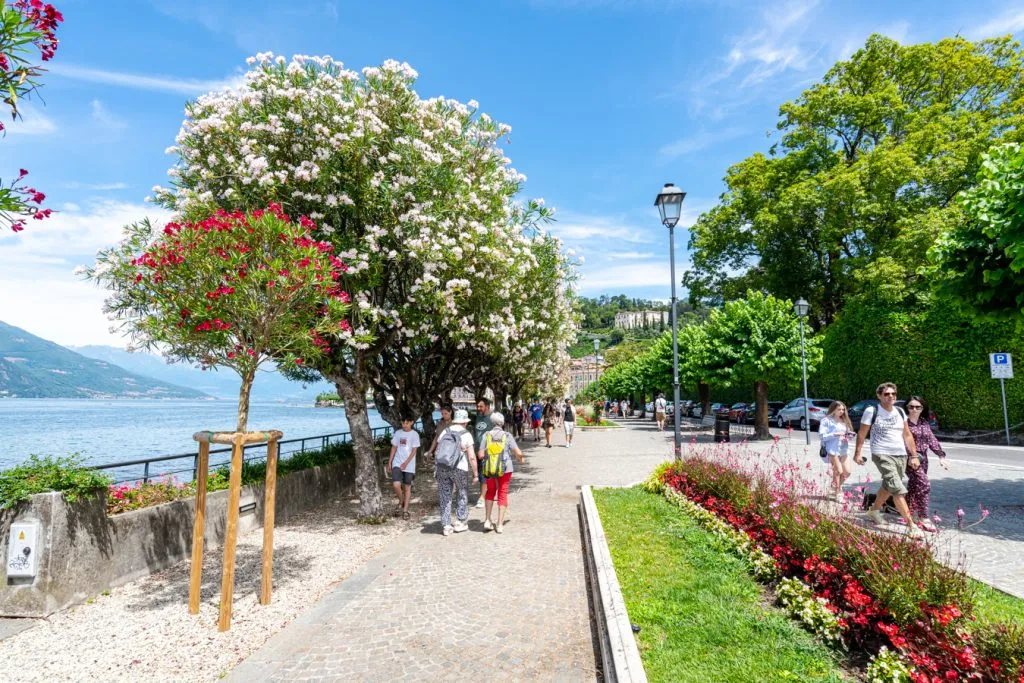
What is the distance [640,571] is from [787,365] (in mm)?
18828

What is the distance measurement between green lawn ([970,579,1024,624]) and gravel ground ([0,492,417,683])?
19.4 ft

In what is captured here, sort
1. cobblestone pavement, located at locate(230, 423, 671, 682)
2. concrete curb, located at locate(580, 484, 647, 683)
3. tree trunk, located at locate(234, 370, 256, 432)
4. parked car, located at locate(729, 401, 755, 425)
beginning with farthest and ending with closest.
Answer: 1. parked car, located at locate(729, 401, 755, 425)
2. tree trunk, located at locate(234, 370, 256, 432)
3. cobblestone pavement, located at locate(230, 423, 671, 682)
4. concrete curb, located at locate(580, 484, 647, 683)

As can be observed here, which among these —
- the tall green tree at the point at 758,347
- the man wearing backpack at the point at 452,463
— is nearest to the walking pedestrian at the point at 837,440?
the man wearing backpack at the point at 452,463

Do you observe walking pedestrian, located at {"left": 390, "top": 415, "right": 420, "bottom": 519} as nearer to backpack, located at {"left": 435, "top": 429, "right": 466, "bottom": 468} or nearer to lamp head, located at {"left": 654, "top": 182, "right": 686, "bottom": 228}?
backpack, located at {"left": 435, "top": 429, "right": 466, "bottom": 468}

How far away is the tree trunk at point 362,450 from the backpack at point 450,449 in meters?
1.87

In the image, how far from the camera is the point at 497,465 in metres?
8.77

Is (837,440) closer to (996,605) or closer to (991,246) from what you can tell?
(991,246)

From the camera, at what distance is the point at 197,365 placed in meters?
6.36

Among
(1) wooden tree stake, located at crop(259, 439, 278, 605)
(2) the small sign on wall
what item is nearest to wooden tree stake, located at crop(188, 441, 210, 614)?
(1) wooden tree stake, located at crop(259, 439, 278, 605)

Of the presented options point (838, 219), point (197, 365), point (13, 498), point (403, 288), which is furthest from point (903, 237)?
point (13, 498)

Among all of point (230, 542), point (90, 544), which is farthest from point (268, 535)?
point (90, 544)

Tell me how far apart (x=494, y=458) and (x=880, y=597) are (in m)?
5.56

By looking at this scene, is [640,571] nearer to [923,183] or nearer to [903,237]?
[903,237]

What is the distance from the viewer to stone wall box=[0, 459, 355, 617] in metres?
5.41
